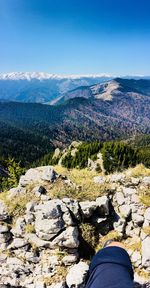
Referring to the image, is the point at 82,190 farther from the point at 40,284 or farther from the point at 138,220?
the point at 40,284

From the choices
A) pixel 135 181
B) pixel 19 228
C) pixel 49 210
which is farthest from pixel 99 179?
pixel 19 228

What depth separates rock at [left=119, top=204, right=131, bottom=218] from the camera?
1382 cm

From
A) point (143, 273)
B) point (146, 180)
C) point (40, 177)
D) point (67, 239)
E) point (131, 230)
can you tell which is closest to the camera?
point (143, 273)

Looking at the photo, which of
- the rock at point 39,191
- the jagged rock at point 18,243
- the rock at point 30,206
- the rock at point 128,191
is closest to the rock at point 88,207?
the rock at point 128,191

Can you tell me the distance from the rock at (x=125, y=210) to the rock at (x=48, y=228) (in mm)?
3439

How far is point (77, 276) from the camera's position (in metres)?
10.8

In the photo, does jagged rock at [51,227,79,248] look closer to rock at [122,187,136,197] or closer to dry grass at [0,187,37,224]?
dry grass at [0,187,37,224]

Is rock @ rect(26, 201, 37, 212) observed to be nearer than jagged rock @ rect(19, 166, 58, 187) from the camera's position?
Yes

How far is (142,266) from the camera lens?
38.2 feet

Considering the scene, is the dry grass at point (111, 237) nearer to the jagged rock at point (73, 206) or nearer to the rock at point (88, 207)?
the rock at point (88, 207)

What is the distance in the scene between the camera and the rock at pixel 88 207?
1353 cm

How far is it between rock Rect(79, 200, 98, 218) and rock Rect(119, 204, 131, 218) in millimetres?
1468

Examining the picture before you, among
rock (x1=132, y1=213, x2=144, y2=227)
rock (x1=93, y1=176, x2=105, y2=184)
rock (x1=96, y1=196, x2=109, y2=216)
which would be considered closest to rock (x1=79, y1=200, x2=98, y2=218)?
rock (x1=96, y1=196, x2=109, y2=216)

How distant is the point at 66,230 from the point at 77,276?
2315 millimetres
